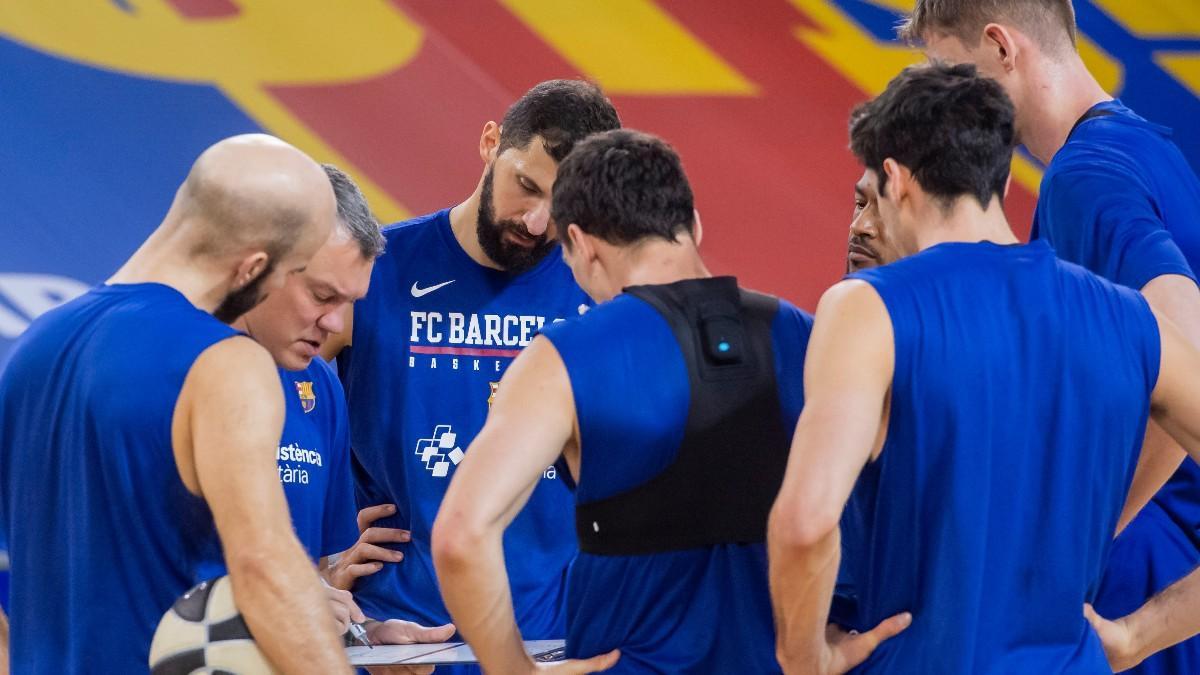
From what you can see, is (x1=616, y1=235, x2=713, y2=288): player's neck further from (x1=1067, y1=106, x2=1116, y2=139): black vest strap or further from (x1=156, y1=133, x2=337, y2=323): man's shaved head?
(x1=1067, y1=106, x2=1116, y2=139): black vest strap

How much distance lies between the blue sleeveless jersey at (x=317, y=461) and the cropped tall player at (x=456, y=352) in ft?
0.70

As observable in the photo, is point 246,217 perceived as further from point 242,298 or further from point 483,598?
point 483,598

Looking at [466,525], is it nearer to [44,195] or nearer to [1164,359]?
[1164,359]

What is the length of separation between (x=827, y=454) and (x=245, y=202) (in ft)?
3.67

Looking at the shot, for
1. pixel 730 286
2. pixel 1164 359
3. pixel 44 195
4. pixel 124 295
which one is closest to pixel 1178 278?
pixel 1164 359

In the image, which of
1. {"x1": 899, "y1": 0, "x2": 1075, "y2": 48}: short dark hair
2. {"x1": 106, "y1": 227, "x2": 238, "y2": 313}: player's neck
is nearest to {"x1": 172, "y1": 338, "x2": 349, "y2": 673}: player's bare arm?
{"x1": 106, "y1": 227, "x2": 238, "y2": 313}: player's neck

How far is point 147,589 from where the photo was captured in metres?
2.48

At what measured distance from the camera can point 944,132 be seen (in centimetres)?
246

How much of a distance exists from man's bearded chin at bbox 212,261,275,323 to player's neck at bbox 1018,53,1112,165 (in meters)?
1.76

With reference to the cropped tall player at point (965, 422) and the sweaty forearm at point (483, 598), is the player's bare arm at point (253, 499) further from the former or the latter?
the cropped tall player at point (965, 422)

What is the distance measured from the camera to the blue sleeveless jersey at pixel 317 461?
3.43 m

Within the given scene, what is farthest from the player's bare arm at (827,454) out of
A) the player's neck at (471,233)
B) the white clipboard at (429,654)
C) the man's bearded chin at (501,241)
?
the player's neck at (471,233)

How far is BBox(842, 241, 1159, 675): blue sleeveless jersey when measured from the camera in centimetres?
232

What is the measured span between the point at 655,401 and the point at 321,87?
4.15 metres
